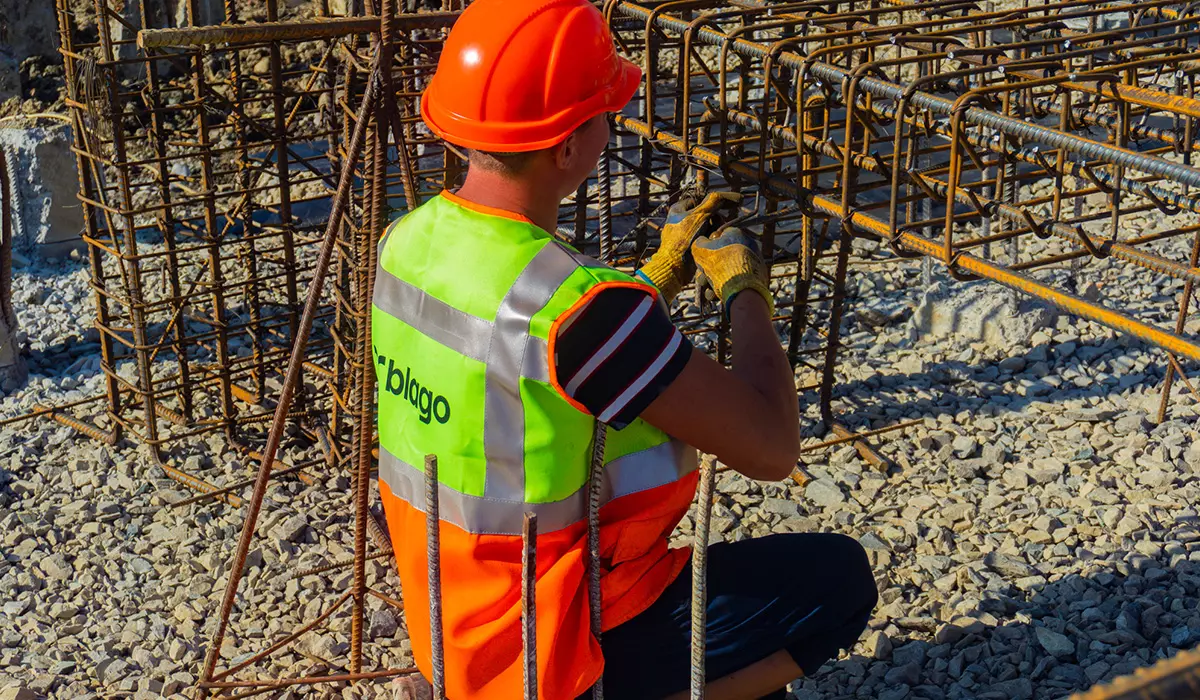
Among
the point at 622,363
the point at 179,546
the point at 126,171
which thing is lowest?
the point at 179,546

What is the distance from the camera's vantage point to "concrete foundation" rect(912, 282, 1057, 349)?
7.19m

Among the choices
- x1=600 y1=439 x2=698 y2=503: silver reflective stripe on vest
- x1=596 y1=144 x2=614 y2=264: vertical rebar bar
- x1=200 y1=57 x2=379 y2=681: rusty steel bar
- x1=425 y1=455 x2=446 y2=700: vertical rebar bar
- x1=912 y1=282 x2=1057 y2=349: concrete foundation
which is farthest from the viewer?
x1=912 y1=282 x2=1057 y2=349: concrete foundation

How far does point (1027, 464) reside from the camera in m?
6.02

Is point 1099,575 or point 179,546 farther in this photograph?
point 179,546

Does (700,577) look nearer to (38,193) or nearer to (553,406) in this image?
(553,406)

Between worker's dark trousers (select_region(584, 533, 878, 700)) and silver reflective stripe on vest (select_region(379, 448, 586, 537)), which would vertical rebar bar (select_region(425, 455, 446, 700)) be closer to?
silver reflective stripe on vest (select_region(379, 448, 586, 537))

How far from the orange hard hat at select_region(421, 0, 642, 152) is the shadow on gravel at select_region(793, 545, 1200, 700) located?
8.30 ft

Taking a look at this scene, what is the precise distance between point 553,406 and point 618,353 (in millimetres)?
197

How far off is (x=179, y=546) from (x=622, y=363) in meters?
3.92

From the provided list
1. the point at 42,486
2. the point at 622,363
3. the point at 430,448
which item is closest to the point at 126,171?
the point at 42,486

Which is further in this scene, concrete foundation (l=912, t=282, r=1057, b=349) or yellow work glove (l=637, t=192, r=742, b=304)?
concrete foundation (l=912, t=282, r=1057, b=349)

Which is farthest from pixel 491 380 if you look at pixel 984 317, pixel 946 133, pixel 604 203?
pixel 984 317

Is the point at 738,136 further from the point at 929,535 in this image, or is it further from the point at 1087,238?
the point at 1087,238

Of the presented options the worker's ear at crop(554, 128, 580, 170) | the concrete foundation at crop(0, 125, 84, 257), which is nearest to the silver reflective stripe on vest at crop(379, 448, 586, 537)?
the worker's ear at crop(554, 128, 580, 170)
